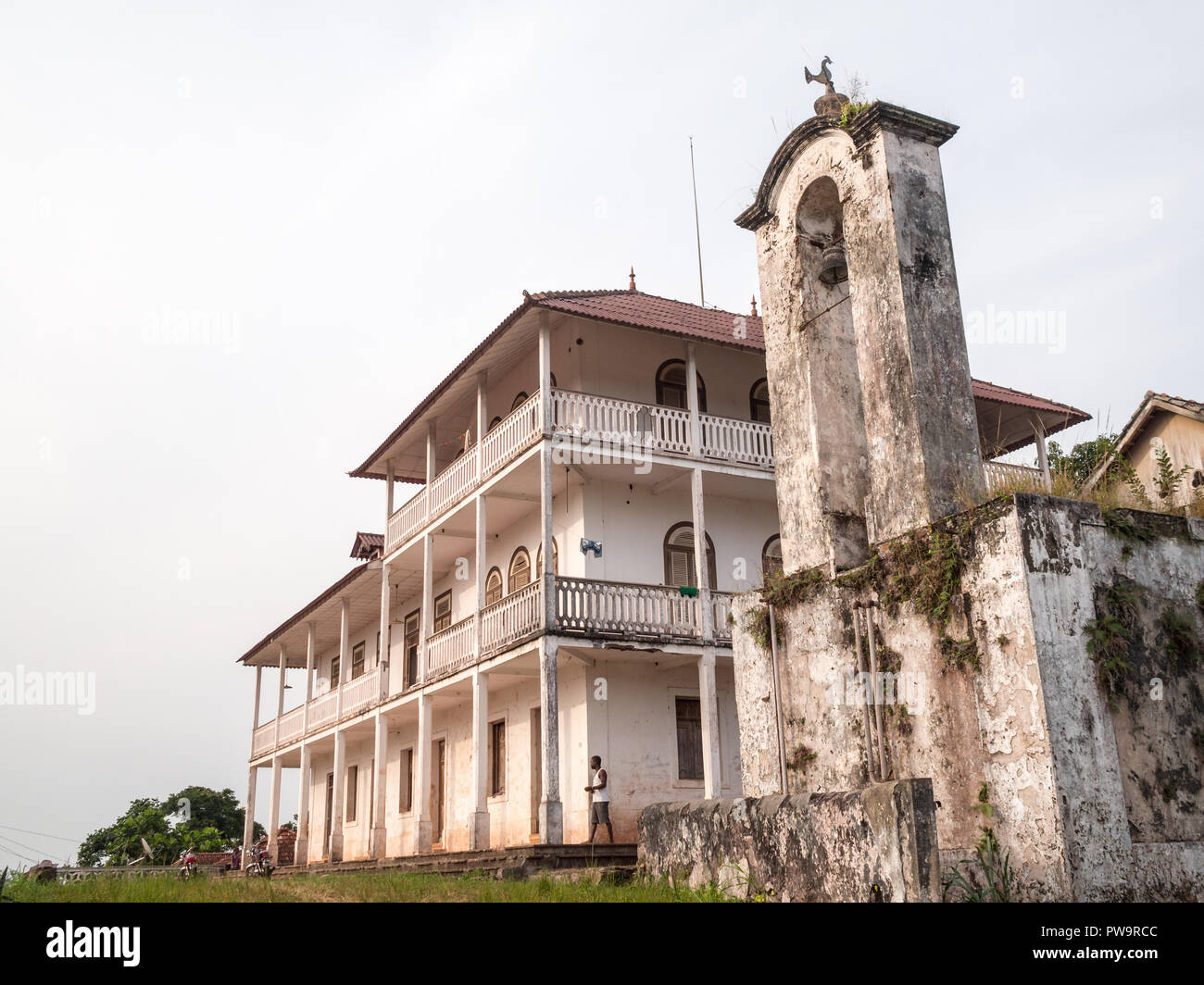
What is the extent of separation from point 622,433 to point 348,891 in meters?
9.81

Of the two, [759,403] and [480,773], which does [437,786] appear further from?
[759,403]

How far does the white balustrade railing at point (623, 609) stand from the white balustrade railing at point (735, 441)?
2.55 meters

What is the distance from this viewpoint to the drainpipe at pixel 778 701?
650 cm

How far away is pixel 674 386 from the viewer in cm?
1928

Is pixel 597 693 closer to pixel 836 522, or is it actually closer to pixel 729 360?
pixel 729 360

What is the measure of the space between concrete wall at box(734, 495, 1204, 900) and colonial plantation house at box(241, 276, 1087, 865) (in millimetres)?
10514

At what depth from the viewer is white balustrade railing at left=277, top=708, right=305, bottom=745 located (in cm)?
2861

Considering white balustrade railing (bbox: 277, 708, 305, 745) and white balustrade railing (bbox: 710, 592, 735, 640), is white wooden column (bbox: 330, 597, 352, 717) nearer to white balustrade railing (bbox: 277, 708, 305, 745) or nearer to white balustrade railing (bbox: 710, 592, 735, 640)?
white balustrade railing (bbox: 277, 708, 305, 745)

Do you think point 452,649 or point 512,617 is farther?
point 452,649

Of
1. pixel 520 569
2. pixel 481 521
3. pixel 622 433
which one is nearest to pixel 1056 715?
pixel 622 433

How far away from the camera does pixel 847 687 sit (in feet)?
20.2

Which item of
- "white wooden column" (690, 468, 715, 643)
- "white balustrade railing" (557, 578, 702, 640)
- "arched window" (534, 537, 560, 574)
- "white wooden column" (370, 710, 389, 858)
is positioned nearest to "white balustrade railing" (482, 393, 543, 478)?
"arched window" (534, 537, 560, 574)

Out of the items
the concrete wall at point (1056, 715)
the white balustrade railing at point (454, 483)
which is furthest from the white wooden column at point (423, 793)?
the concrete wall at point (1056, 715)
